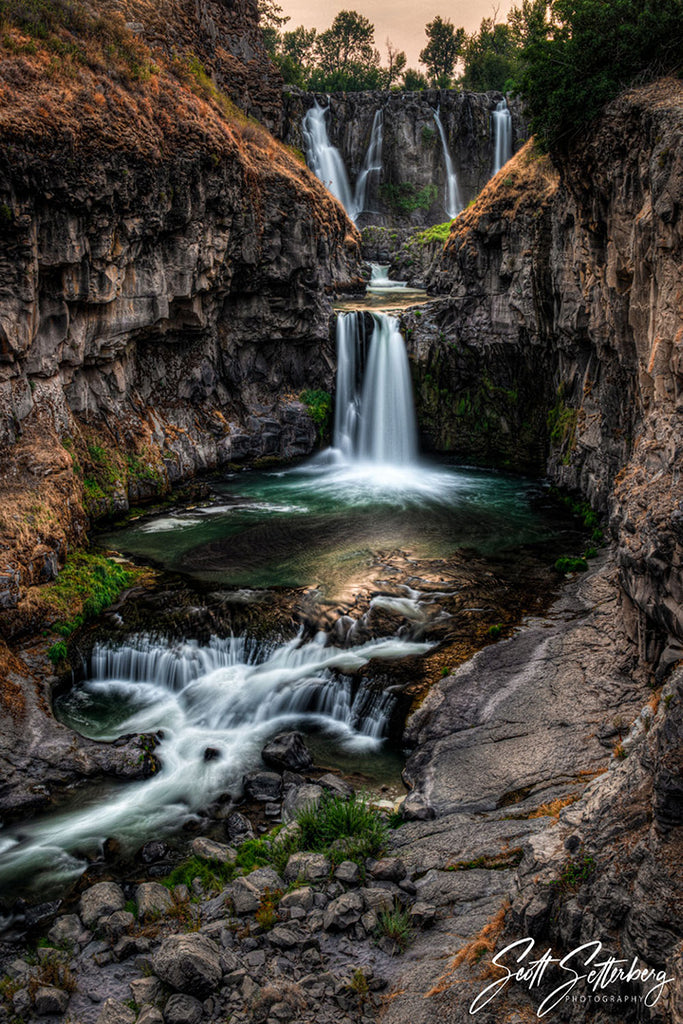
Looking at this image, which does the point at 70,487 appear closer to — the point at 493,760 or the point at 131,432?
the point at 131,432

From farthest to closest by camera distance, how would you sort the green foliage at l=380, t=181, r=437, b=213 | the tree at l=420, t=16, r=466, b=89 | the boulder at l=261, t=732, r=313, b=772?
the tree at l=420, t=16, r=466, b=89, the green foliage at l=380, t=181, r=437, b=213, the boulder at l=261, t=732, r=313, b=772

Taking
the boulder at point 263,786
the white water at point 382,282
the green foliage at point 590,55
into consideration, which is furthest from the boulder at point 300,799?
the white water at point 382,282

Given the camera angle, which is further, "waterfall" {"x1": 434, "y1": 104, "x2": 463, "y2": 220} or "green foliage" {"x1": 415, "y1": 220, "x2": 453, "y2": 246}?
"waterfall" {"x1": 434, "y1": 104, "x2": 463, "y2": 220}

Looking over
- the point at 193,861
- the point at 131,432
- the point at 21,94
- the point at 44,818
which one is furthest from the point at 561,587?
the point at 21,94

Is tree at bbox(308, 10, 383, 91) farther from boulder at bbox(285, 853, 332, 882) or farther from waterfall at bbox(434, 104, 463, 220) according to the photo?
boulder at bbox(285, 853, 332, 882)

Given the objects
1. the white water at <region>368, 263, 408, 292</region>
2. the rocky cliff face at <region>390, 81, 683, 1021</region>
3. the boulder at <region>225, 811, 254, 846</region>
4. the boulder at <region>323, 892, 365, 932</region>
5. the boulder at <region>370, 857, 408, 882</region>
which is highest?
the white water at <region>368, 263, 408, 292</region>

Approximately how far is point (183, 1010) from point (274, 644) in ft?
22.5

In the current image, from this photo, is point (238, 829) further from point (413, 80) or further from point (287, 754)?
point (413, 80)

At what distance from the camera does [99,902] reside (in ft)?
22.0

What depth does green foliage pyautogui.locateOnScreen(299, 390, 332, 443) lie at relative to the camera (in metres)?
24.2

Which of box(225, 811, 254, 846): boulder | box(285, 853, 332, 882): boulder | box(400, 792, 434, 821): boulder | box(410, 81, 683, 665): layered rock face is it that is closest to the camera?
box(285, 853, 332, 882): boulder

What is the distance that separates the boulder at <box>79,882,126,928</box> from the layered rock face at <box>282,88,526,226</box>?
138 ft

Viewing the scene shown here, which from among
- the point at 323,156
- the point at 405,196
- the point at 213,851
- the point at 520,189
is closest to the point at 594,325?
the point at 520,189

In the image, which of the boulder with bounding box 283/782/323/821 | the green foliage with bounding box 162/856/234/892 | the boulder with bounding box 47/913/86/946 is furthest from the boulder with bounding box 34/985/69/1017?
the boulder with bounding box 283/782/323/821
